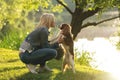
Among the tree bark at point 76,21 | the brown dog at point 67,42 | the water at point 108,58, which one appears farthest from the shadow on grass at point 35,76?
the tree bark at point 76,21

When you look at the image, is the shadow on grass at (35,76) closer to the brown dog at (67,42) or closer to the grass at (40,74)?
the grass at (40,74)

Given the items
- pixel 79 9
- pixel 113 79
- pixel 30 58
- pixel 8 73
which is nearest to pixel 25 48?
pixel 30 58

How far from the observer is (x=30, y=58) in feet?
36.5

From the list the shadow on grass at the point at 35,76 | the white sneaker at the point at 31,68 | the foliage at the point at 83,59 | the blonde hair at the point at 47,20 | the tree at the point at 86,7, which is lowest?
the foliage at the point at 83,59

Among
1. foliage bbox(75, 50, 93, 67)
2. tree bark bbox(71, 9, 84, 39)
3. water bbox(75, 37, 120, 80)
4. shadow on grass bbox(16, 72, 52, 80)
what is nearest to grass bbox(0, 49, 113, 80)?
shadow on grass bbox(16, 72, 52, 80)

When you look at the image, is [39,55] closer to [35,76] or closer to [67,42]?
[35,76]

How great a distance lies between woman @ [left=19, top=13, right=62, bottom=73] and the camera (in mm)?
11023

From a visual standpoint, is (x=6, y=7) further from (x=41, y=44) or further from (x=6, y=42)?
(x=41, y=44)

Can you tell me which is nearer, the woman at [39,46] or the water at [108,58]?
the woman at [39,46]

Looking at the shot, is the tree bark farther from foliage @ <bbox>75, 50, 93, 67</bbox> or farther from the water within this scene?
the water

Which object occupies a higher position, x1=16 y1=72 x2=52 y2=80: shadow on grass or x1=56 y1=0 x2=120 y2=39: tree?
x1=56 y1=0 x2=120 y2=39: tree

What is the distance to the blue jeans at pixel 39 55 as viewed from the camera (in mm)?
11016

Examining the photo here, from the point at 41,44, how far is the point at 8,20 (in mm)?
31724

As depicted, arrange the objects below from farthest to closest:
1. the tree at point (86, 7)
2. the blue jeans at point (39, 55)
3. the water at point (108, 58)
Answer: the water at point (108, 58)
the tree at point (86, 7)
the blue jeans at point (39, 55)
